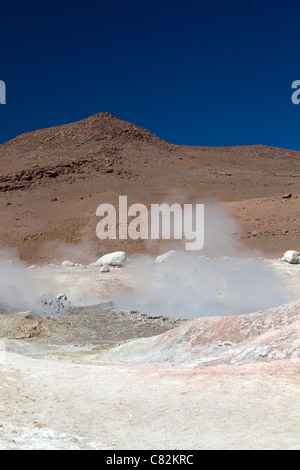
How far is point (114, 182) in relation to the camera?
163 feet

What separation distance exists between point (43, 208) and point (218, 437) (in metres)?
41.7

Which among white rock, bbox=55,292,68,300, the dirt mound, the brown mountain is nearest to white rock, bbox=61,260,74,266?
the brown mountain

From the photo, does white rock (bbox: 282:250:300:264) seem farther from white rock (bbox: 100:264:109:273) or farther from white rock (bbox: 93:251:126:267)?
white rock (bbox: 100:264:109:273)

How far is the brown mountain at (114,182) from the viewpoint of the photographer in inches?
1296

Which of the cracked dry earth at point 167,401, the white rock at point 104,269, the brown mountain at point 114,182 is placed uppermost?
the brown mountain at point 114,182

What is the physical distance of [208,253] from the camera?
2834cm

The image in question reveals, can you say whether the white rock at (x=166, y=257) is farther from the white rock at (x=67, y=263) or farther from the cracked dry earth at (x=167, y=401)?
the cracked dry earth at (x=167, y=401)

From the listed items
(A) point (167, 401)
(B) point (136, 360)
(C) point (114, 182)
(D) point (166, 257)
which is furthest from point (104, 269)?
(C) point (114, 182)

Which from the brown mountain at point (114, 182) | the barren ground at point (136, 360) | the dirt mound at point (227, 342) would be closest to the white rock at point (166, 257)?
the barren ground at point (136, 360)

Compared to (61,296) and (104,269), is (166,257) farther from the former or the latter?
(61,296)

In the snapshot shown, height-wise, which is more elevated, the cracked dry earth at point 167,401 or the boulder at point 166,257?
the boulder at point 166,257

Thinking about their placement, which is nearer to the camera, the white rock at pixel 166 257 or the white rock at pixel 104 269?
the white rock at pixel 104 269
